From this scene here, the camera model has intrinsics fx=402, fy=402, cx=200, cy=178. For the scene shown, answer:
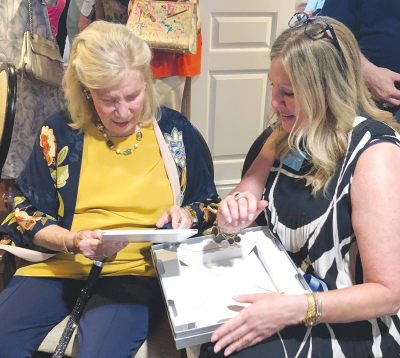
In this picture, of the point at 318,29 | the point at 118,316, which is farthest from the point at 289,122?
the point at 118,316

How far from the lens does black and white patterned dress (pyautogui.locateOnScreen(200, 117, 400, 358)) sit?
3.22ft

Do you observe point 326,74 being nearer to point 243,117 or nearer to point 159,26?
point 159,26

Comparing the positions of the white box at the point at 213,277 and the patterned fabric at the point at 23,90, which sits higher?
the patterned fabric at the point at 23,90

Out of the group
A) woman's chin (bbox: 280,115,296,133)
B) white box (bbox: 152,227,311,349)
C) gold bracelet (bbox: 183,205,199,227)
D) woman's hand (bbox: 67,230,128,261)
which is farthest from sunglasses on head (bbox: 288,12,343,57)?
woman's hand (bbox: 67,230,128,261)

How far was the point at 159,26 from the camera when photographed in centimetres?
193

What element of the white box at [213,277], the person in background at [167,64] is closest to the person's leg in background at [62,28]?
the person in background at [167,64]

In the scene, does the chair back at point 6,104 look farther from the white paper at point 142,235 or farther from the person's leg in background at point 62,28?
the person's leg in background at point 62,28

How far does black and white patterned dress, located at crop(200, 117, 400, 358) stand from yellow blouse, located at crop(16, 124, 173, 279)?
1.39ft

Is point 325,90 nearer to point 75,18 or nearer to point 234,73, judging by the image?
point 234,73

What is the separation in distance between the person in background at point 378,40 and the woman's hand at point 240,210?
0.65m

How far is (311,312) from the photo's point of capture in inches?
36.5

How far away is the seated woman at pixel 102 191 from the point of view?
46.6 inches

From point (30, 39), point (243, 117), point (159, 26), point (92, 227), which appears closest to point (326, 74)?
point (92, 227)

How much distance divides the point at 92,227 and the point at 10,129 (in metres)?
0.46
